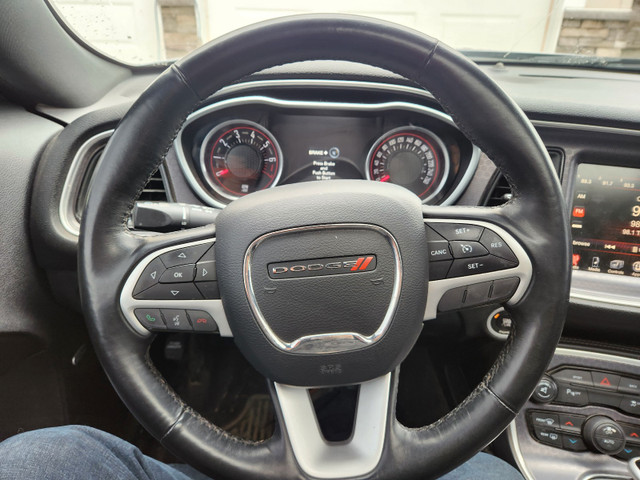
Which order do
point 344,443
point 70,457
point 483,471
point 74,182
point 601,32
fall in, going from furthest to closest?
point 601,32 → point 74,182 → point 483,471 → point 344,443 → point 70,457

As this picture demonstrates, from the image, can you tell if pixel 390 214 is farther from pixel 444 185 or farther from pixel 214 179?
pixel 214 179

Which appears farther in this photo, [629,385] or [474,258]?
[629,385]

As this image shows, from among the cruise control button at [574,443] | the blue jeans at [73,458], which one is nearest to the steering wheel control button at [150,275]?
the blue jeans at [73,458]

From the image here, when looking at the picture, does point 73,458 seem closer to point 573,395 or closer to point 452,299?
point 452,299

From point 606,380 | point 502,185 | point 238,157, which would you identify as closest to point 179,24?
point 238,157

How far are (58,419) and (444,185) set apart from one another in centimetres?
120

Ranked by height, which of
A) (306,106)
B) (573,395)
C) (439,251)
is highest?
(306,106)

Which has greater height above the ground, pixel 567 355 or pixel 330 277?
pixel 330 277

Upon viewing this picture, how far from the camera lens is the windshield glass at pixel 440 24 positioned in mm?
1489

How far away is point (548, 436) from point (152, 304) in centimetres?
104

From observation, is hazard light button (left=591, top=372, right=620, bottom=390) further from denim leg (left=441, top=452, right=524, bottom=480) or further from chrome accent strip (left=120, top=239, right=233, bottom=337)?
chrome accent strip (left=120, top=239, right=233, bottom=337)

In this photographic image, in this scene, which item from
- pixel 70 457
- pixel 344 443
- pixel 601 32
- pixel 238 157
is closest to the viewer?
pixel 70 457

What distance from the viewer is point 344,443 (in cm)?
78

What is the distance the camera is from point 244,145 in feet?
4.27
